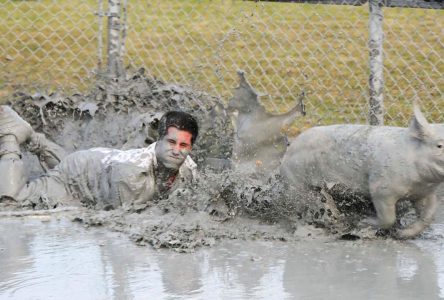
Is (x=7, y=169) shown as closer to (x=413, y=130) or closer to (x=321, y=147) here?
(x=321, y=147)

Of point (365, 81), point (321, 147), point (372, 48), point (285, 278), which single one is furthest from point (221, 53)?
point (285, 278)

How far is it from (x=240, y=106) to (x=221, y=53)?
1.79 meters

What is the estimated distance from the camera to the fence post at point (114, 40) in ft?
26.3

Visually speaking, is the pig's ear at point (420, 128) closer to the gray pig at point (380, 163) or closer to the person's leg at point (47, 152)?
the gray pig at point (380, 163)

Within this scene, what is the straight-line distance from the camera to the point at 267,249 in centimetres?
521

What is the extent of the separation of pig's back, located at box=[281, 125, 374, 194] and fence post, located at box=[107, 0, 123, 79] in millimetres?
2834

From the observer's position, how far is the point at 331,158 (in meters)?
5.52

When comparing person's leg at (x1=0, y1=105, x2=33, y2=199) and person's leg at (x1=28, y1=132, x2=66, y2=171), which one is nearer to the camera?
person's leg at (x1=0, y1=105, x2=33, y2=199)

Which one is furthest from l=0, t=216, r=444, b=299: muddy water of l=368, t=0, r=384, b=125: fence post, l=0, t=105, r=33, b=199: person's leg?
l=368, t=0, r=384, b=125: fence post

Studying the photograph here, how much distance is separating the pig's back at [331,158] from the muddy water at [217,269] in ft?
1.36

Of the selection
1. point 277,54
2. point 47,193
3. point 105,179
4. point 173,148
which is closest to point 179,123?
point 173,148

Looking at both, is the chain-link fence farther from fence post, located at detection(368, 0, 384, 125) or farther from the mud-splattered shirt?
the mud-splattered shirt

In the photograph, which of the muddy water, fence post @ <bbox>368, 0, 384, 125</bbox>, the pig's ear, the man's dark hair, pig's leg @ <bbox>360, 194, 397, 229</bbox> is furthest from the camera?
fence post @ <bbox>368, 0, 384, 125</bbox>

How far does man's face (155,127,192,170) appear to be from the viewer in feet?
21.3
